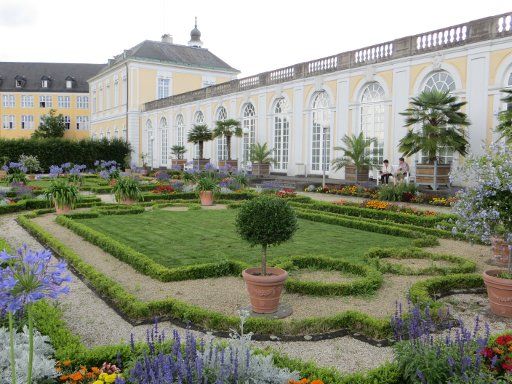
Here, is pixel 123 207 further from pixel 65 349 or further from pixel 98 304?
pixel 65 349

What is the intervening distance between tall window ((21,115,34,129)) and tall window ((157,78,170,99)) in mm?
26824

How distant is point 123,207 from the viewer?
45.5ft

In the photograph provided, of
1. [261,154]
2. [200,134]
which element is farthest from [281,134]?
[200,134]

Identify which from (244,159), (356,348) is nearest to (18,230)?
(356,348)

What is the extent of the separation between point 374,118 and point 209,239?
13.1 metres

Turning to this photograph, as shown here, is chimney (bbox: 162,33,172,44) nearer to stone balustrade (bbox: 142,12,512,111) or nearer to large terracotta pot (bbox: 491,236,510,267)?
stone balustrade (bbox: 142,12,512,111)

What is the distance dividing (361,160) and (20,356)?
16.9 metres

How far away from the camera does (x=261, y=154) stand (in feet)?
84.4

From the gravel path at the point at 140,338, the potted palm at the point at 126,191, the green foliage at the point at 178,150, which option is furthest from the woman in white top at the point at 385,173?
the green foliage at the point at 178,150

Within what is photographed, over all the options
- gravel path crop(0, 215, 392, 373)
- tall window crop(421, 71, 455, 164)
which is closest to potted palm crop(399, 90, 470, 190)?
tall window crop(421, 71, 455, 164)

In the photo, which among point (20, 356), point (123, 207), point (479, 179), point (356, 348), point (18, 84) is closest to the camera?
point (20, 356)

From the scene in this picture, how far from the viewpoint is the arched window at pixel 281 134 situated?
25.8m

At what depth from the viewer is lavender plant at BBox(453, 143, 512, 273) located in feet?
18.1

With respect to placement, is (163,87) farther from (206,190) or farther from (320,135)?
(206,190)
